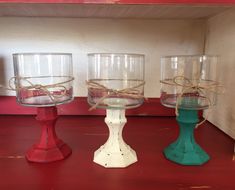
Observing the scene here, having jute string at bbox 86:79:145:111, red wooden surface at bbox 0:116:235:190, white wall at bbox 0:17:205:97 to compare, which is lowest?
→ red wooden surface at bbox 0:116:235:190

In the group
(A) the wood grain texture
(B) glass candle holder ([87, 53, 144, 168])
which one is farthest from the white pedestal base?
(A) the wood grain texture

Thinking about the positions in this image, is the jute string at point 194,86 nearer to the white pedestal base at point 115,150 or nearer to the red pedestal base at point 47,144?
the white pedestal base at point 115,150

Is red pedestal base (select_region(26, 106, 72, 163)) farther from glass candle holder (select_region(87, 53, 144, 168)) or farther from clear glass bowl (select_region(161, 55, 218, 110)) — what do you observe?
clear glass bowl (select_region(161, 55, 218, 110))

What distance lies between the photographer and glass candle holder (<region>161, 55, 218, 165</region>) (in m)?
0.39

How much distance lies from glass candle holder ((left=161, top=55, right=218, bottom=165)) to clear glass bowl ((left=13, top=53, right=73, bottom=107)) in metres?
0.17

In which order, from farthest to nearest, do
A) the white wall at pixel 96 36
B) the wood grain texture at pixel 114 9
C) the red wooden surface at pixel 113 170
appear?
1. the white wall at pixel 96 36
2. the wood grain texture at pixel 114 9
3. the red wooden surface at pixel 113 170

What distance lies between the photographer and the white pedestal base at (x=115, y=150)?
1.26ft

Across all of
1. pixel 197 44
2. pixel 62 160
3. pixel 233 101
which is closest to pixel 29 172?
pixel 62 160

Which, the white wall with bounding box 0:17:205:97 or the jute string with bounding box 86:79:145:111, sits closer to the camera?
the jute string with bounding box 86:79:145:111

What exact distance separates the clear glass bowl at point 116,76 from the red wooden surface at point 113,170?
0.33 feet

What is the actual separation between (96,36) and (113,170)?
1.27ft

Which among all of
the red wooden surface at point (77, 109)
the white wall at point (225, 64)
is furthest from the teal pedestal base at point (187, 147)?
the red wooden surface at point (77, 109)

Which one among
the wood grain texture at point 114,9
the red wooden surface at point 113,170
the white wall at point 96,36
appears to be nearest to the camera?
the red wooden surface at point 113,170

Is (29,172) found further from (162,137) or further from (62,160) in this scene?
(162,137)
